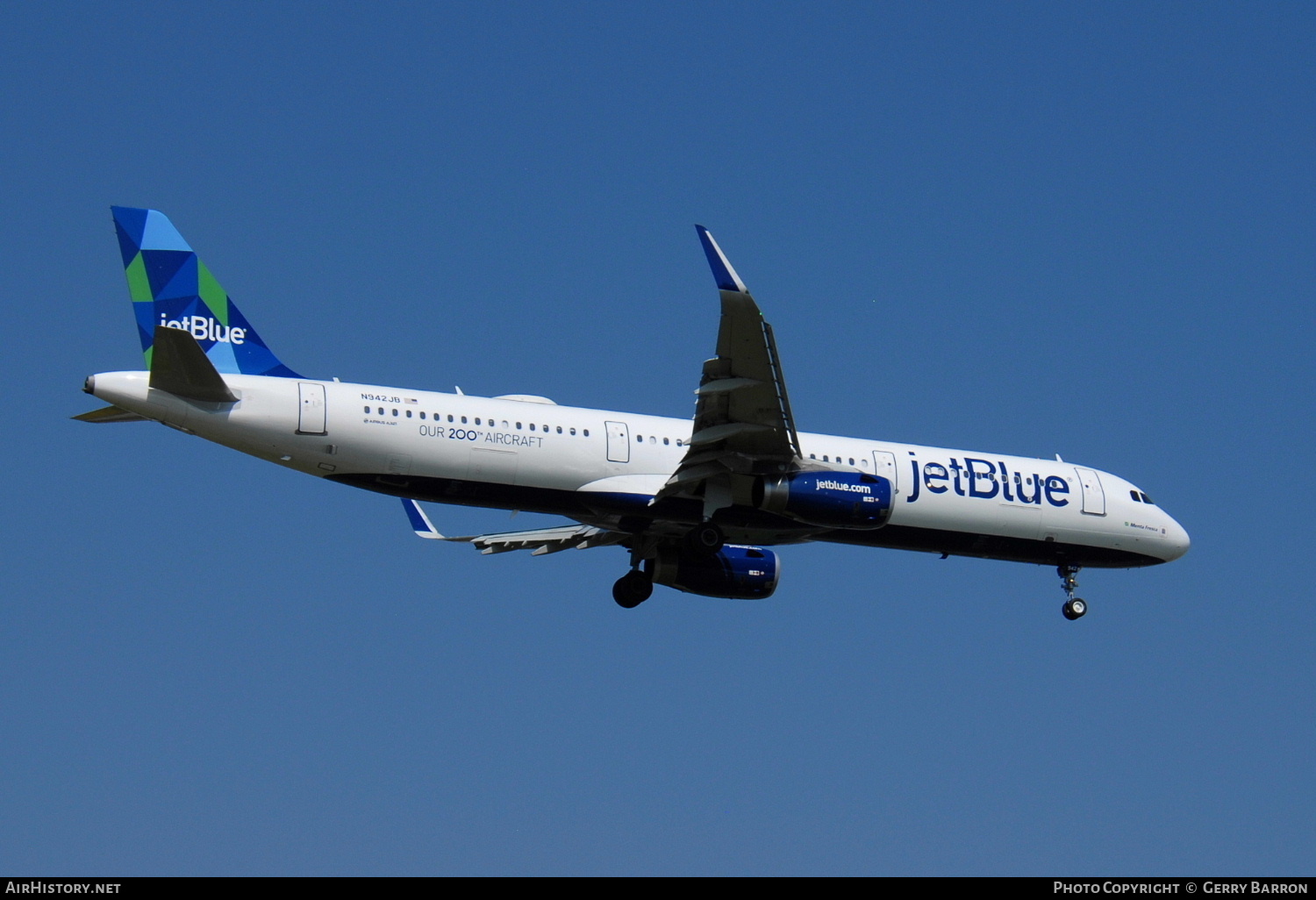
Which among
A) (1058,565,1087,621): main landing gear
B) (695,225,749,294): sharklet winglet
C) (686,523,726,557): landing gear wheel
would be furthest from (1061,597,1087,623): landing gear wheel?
(695,225,749,294): sharklet winglet

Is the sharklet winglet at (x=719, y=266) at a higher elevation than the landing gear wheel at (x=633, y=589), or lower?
higher

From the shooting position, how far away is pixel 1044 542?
119 feet

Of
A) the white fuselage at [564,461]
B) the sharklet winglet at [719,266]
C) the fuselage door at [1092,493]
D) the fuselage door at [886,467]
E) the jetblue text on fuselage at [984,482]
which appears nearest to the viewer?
the sharklet winglet at [719,266]

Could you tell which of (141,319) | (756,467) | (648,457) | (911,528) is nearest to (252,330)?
(141,319)

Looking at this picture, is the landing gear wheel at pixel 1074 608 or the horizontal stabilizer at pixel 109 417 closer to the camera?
the horizontal stabilizer at pixel 109 417

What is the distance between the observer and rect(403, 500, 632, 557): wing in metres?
37.6

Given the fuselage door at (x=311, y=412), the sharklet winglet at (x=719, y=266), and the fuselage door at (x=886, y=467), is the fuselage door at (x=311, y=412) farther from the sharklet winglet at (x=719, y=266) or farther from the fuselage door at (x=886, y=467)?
the fuselage door at (x=886, y=467)

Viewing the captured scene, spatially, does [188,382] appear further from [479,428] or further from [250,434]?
[479,428]

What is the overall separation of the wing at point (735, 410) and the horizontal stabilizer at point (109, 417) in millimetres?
10169

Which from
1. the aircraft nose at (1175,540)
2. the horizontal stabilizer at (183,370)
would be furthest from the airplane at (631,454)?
the aircraft nose at (1175,540)

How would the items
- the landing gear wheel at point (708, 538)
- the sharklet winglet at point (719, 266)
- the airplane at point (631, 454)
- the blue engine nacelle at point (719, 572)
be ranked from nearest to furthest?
the sharklet winglet at point (719, 266) → the airplane at point (631, 454) → the landing gear wheel at point (708, 538) → the blue engine nacelle at point (719, 572)

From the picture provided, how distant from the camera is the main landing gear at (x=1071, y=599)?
37.2 m
